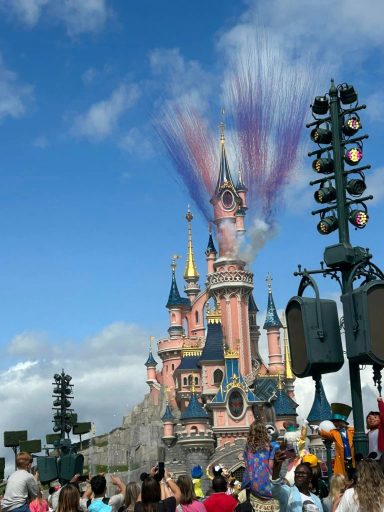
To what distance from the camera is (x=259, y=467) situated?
716 cm

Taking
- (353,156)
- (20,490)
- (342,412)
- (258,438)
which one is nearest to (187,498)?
(258,438)

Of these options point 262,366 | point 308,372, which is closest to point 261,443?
point 308,372

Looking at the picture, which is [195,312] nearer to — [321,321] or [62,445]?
[62,445]

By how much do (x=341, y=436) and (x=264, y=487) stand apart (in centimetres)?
206

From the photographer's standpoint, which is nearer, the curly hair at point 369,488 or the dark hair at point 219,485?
the curly hair at point 369,488

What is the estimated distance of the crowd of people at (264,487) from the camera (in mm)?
5727

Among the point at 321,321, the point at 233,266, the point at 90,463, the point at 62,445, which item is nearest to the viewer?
the point at 321,321

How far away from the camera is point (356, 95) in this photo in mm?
8781

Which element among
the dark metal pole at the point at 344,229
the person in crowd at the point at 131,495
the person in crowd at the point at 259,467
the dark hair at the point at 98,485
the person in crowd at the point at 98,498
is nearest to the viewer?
the person in crowd at the point at 259,467

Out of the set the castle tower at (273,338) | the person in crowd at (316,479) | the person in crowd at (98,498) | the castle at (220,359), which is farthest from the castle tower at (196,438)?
the person in crowd at (98,498)

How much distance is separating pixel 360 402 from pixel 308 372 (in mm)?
626

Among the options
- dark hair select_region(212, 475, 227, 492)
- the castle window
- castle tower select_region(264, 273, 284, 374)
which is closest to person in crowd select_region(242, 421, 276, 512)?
dark hair select_region(212, 475, 227, 492)

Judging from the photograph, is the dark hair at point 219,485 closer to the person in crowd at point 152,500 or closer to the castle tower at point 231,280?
the person in crowd at point 152,500

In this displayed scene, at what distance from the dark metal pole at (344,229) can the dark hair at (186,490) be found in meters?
1.73
